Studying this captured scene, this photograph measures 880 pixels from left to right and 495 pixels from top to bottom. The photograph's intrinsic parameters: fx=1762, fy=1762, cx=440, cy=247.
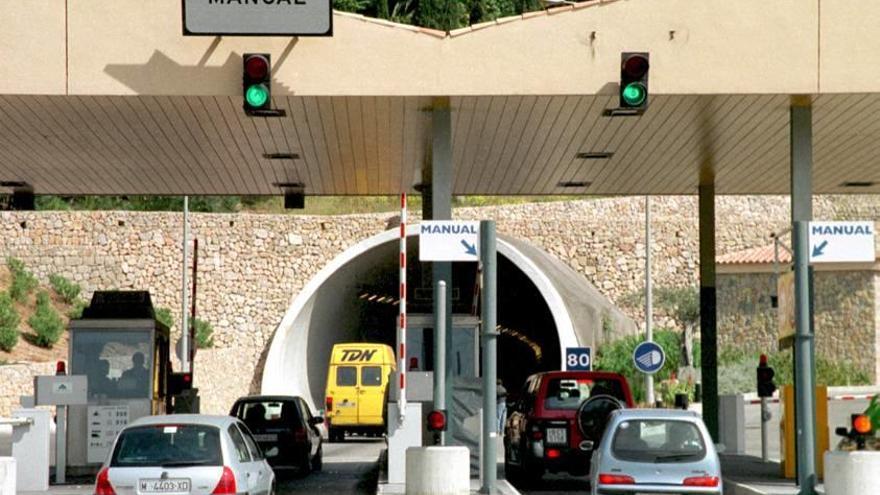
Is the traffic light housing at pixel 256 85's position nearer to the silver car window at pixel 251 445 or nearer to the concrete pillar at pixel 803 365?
the silver car window at pixel 251 445

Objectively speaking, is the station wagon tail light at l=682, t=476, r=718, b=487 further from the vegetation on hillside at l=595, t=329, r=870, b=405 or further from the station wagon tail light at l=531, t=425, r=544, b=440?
the vegetation on hillside at l=595, t=329, r=870, b=405

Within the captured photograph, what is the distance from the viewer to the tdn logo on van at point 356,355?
47219mm

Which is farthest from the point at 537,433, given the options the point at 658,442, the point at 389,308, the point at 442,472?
the point at 389,308

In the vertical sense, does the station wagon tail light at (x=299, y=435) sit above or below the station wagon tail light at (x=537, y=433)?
below

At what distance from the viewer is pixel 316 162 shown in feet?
94.7

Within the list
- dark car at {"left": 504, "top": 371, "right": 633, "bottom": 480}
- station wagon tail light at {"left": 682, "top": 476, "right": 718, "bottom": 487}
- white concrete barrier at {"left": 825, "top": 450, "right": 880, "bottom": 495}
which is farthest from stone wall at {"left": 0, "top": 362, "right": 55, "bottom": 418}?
white concrete barrier at {"left": 825, "top": 450, "right": 880, "bottom": 495}

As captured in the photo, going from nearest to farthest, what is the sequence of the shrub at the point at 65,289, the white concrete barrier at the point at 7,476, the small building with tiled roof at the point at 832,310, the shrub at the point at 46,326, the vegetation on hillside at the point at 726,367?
the white concrete barrier at the point at 7,476
the shrub at the point at 46,326
the vegetation on hillside at the point at 726,367
the small building with tiled roof at the point at 832,310
the shrub at the point at 65,289

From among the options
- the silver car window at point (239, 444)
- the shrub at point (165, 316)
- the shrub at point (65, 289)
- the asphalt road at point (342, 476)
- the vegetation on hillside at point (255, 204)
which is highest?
the vegetation on hillside at point (255, 204)

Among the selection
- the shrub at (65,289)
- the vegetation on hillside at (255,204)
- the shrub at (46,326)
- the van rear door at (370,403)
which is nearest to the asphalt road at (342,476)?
the van rear door at (370,403)

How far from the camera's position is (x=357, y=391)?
46.6 m

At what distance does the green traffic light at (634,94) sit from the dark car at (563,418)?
19.4 feet

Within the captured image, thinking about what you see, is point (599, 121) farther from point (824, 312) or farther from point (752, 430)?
point (824, 312)

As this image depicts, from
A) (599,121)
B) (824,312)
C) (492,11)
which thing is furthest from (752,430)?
(492,11)

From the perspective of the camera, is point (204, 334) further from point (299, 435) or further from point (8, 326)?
point (299, 435)
